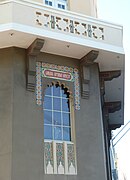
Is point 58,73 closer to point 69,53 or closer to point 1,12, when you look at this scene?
point 69,53

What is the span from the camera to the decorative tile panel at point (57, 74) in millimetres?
10484

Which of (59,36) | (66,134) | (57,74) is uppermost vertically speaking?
(59,36)

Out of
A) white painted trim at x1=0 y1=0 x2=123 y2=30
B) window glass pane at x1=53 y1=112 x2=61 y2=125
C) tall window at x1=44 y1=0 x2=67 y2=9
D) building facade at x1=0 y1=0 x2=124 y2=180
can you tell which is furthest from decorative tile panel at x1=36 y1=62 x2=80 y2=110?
tall window at x1=44 y1=0 x2=67 y2=9

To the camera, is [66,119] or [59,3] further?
[59,3]

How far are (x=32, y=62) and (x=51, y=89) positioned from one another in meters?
1.05

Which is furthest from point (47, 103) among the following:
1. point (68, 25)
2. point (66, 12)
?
point (66, 12)

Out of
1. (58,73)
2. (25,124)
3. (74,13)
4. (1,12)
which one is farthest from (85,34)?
(25,124)

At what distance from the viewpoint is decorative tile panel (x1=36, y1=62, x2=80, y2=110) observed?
10484 mm

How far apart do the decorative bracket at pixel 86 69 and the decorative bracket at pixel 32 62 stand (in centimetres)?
158

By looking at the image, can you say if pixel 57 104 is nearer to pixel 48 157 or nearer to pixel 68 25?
pixel 48 157

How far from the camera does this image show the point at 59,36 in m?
10.3

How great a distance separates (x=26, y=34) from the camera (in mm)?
9922

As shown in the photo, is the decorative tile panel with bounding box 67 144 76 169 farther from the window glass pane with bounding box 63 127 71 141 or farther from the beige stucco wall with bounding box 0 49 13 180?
the beige stucco wall with bounding box 0 49 13 180

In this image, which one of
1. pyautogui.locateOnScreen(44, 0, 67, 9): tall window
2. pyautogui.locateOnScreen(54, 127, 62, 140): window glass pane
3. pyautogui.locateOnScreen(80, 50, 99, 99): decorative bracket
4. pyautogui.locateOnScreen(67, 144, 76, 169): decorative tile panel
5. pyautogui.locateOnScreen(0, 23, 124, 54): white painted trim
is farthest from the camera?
pyautogui.locateOnScreen(44, 0, 67, 9): tall window
